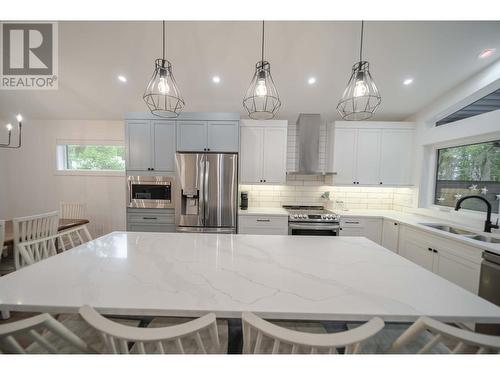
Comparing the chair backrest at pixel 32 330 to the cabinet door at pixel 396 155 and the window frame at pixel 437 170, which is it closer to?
the window frame at pixel 437 170

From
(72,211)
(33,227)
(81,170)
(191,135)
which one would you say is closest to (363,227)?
(191,135)

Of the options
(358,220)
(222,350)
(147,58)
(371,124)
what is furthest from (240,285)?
(371,124)

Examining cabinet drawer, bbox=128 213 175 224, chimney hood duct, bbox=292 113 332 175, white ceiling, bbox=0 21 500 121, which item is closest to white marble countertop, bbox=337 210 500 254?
chimney hood duct, bbox=292 113 332 175

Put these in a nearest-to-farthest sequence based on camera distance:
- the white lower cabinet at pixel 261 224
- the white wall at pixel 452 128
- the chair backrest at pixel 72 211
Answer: the white wall at pixel 452 128 < the white lower cabinet at pixel 261 224 < the chair backrest at pixel 72 211

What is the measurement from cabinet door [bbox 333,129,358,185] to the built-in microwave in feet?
8.67

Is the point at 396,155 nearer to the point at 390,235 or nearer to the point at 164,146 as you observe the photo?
the point at 390,235

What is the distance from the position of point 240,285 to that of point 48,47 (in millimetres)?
3365

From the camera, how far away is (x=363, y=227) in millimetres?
2896

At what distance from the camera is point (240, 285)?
0.92 m

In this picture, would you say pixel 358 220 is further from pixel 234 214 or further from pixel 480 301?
pixel 480 301

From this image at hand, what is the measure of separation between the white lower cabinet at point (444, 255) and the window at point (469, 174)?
31.5 inches

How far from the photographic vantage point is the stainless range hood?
3180mm

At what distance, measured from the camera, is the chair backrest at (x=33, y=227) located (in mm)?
1727

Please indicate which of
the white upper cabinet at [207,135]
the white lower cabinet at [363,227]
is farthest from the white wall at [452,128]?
the white upper cabinet at [207,135]
